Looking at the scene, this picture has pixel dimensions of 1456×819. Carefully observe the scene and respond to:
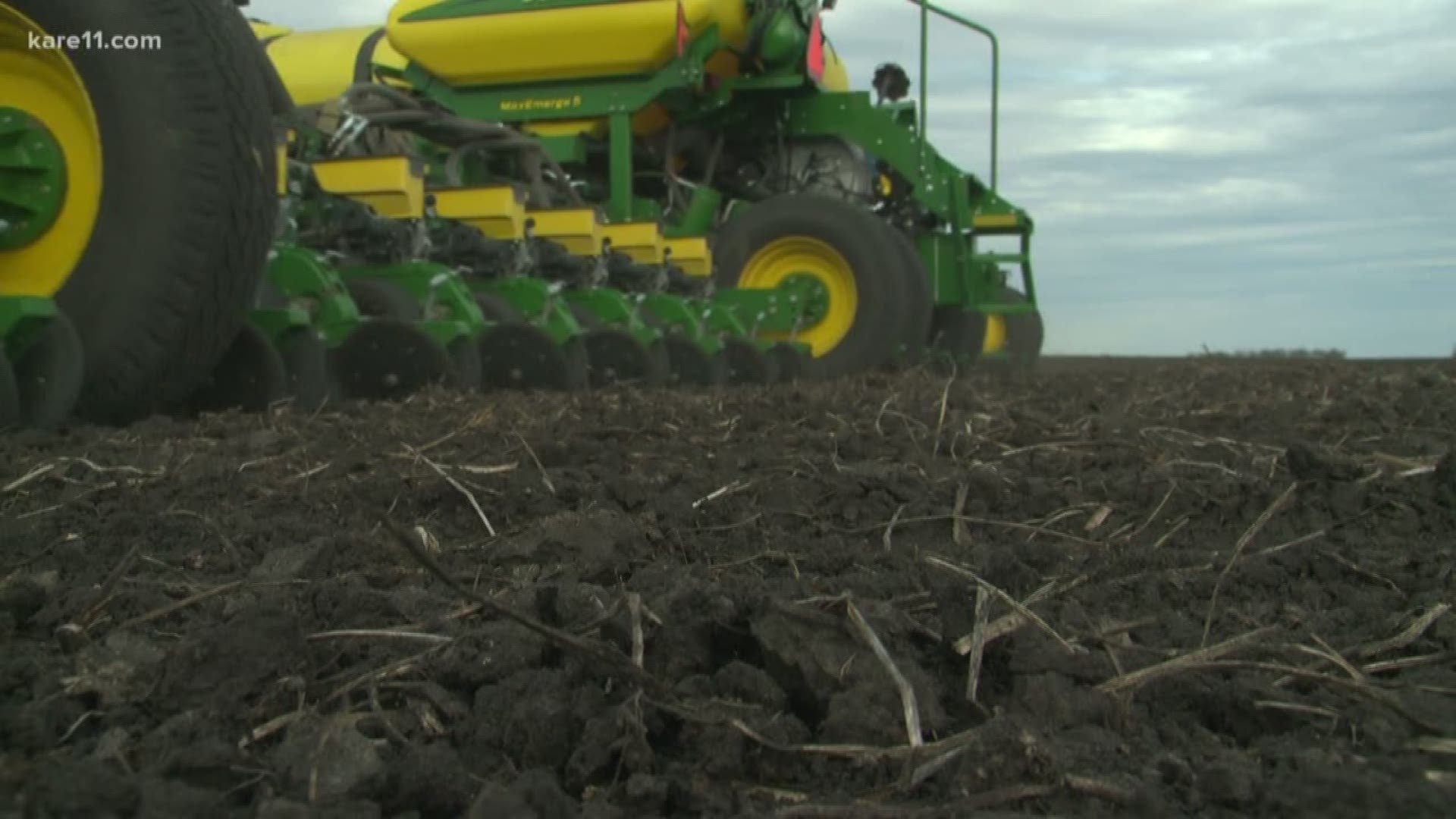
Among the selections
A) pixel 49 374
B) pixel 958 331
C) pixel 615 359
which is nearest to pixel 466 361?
pixel 615 359

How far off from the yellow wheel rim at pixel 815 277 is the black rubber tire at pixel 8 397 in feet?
19.8

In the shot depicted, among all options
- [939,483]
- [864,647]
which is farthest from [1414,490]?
[864,647]

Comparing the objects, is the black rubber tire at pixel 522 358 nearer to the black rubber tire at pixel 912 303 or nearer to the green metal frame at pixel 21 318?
the green metal frame at pixel 21 318

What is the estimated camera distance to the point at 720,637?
1.38 metres

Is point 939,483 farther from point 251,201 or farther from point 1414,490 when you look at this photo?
point 251,201

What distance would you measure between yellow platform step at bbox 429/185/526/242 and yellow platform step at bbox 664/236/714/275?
182 cm

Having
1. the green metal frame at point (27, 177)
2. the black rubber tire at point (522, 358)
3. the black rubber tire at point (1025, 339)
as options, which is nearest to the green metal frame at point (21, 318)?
the green metal frame at point (27, 177)

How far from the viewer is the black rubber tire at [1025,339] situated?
11.7 metres

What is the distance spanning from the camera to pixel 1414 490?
244 cm

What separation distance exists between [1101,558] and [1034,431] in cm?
141

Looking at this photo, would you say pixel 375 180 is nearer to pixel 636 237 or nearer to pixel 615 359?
pixel 615 359

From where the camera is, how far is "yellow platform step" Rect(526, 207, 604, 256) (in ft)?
23.6

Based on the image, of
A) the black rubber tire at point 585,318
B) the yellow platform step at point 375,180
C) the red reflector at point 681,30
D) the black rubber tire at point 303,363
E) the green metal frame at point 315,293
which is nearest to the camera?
the black rubber tire at point 303,363

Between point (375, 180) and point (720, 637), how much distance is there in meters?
4.86
